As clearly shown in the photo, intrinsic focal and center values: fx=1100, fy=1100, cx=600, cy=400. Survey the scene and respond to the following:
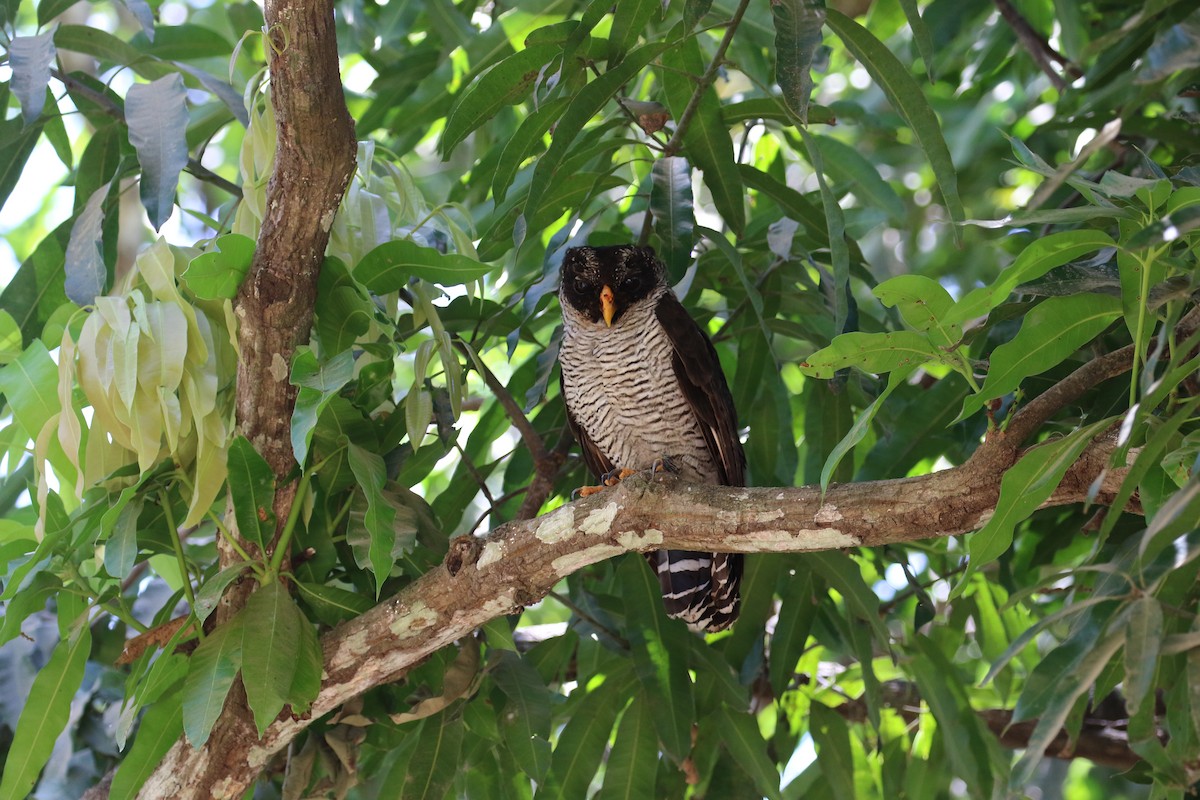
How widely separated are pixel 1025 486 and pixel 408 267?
4.57ft

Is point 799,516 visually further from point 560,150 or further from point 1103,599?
point 560,150

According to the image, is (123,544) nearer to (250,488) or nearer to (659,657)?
(250,488)

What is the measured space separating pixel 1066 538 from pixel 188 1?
6562mm

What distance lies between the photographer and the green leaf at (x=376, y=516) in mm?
2301

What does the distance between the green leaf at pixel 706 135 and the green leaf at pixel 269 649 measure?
1.59 metres

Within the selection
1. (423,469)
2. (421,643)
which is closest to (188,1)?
(423,469)

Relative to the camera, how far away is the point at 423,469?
304 cm

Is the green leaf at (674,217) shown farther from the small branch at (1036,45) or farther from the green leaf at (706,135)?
the small branch at (1036,45)

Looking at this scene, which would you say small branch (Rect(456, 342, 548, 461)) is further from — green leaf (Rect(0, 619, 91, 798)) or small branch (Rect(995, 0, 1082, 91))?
small branch (Rect(995, 0, 1082, 91))

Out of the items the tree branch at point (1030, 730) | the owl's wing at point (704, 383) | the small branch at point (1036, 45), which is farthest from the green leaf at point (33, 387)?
the small branch at point (1036, 45)

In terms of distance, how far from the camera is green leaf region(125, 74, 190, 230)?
104 inches

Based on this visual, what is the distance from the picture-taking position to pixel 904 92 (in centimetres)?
244

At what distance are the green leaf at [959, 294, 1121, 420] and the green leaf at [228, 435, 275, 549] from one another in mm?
1515

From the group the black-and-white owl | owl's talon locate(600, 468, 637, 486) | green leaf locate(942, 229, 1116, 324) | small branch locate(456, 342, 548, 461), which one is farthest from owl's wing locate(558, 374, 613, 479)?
green leaf locate(942, 229, 1116, 324)
